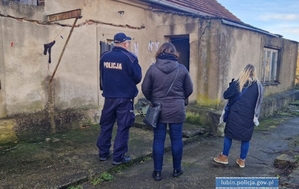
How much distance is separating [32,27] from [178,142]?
3791mm

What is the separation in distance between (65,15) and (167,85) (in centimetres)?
A: 269

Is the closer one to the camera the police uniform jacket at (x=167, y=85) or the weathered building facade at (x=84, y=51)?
the police uniform jacket at (x=167, y=85)

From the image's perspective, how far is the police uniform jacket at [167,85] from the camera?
11.7 feet

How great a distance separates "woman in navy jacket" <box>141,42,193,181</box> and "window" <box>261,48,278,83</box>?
21.2ft

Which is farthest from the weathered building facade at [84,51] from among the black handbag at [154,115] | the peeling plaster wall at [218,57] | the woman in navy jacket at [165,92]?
the black handbag at [154,115]

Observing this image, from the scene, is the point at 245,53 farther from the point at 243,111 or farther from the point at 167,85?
the point at 167,85

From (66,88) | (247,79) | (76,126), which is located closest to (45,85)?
(66,88)

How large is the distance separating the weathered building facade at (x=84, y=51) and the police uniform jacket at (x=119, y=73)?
1.71 meters

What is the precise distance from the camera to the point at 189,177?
385cm

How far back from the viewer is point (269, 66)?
9.56 meters

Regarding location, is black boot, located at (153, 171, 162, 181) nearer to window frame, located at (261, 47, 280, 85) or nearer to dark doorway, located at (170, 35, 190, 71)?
dark doorway, located at (170, 35, 190, 71)

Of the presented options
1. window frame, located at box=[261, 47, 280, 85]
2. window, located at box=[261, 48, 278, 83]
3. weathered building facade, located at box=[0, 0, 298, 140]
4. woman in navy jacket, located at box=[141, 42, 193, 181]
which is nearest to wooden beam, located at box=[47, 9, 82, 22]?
weathered building facade, located at box=[0, 0, 298, 140]

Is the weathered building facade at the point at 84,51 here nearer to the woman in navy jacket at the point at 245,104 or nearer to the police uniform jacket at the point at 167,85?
the woman in navy jacket at the point at 245,104

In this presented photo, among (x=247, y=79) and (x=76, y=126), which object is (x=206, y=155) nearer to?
(x=247, y=79)
